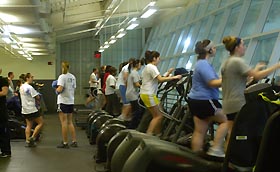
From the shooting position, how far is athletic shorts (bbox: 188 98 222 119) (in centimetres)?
400

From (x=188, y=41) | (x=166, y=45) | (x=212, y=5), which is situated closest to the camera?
(x=212, y=5)

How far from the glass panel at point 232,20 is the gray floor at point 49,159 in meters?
3.96

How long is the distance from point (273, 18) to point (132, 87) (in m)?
2.82

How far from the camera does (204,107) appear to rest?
4020 mm

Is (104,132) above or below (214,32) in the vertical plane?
below

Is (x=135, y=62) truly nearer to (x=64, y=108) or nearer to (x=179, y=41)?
(x=64, y=108)

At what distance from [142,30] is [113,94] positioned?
9815 mm

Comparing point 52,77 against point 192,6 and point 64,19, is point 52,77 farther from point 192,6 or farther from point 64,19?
point 192,6

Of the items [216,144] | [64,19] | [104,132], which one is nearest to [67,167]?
[104,132]

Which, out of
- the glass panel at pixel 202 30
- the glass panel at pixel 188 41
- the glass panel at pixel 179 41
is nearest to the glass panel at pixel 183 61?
the glass panel at pixel 188 41

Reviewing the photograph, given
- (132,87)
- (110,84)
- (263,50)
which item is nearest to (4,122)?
(132,87)

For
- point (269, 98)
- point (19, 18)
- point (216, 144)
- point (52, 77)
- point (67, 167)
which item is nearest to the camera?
point (269, 98)

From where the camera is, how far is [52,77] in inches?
687

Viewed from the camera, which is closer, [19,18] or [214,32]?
[19,18]
